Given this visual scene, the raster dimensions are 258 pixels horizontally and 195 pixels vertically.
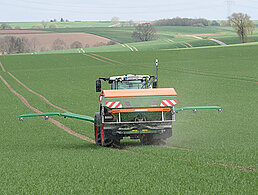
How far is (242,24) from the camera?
126062 millimetres

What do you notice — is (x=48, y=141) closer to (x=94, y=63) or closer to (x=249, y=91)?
(x=249, y=91)

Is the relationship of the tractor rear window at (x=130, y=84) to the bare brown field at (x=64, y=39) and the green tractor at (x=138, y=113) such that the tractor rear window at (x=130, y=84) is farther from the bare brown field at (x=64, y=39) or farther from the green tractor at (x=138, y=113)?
the bare brown field at (x=64, y=39)

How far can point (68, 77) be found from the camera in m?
56.4

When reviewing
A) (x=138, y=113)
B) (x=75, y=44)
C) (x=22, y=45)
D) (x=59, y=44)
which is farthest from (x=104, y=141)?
(x=22, y=45)

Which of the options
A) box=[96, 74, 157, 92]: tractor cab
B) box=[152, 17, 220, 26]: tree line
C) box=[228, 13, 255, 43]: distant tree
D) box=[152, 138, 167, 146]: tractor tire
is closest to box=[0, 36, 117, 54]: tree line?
box=[228, 13, 255, 43]: distant tree

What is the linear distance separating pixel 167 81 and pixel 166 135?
1301 inches

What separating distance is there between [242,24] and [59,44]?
49338 millimetres

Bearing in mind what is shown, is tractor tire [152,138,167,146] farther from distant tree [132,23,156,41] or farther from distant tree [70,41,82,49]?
distant tree [132,23,156,41]

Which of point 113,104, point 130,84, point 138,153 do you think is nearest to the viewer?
point 138,153

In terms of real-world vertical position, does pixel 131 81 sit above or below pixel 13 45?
above

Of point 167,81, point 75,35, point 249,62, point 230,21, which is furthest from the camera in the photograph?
point 75,35

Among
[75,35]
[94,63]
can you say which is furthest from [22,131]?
[75,35]

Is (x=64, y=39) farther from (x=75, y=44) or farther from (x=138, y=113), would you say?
(x=138, y=113)

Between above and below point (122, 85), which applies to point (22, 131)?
below
